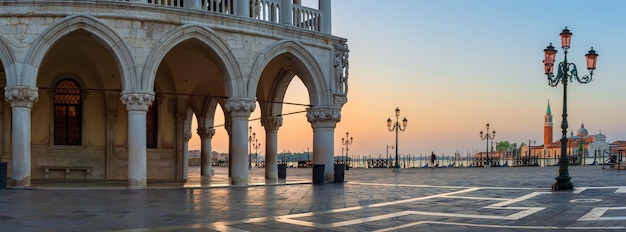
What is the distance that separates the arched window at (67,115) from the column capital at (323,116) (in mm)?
8428

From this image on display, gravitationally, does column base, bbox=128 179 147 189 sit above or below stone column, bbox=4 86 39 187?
below

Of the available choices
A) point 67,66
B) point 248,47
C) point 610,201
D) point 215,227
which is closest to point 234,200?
point 215,227

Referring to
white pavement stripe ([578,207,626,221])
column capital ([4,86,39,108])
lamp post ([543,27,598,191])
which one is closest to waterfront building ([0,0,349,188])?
column capital ([4,86,39,108])

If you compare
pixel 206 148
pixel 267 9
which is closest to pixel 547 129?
pixel 206 148

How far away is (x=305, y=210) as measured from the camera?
12.8 m

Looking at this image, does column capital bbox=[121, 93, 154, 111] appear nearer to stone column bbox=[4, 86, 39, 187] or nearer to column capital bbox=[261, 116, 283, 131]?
stone column bbox=[4, 86, 39, 187]

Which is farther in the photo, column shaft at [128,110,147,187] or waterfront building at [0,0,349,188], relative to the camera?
column shaft at [128,110,147,187]

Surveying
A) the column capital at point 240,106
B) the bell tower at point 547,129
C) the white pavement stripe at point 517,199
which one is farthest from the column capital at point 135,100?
the bell tower at point 547,129

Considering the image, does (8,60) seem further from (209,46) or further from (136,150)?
(209,46)

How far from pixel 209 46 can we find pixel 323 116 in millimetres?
5113

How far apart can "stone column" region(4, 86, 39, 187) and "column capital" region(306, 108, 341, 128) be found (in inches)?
364

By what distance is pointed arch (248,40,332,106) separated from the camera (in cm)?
2078

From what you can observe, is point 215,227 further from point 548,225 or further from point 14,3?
point 14,3

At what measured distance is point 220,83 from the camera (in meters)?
27.3
